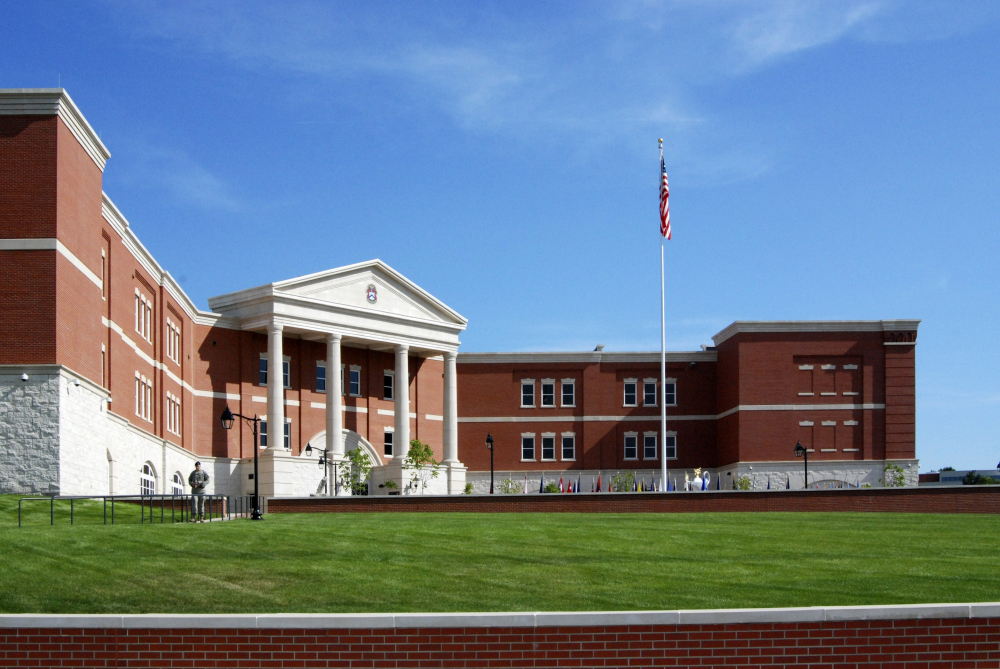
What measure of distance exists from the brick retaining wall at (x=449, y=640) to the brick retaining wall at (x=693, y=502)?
24355 mm

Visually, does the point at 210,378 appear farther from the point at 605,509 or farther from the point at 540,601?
the point at 540,601

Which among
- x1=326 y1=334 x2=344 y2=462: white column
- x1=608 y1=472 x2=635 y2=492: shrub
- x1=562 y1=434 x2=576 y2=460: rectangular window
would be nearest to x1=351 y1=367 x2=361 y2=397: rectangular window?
x1=326 y1=334 x2=344 y2=462: white column

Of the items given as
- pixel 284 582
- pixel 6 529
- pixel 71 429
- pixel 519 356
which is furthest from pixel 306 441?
pixel 284 582

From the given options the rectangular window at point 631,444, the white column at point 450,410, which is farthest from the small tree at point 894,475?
the white column at point 450,410

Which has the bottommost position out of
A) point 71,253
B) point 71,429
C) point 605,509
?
point 605,509

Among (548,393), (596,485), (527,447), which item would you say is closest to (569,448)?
(527,447)

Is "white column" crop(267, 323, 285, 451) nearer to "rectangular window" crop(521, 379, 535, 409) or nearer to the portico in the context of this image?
the portico

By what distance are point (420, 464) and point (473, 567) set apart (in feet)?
155

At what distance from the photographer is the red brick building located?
3912 cm

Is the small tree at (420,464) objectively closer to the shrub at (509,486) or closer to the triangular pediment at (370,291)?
the shrub at (509,486)

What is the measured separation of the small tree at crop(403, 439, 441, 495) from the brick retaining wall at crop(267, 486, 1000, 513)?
88.3 feet

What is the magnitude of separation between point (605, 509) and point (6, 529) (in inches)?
770

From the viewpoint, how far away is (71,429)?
39438 mm

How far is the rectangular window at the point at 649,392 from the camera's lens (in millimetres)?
78188
